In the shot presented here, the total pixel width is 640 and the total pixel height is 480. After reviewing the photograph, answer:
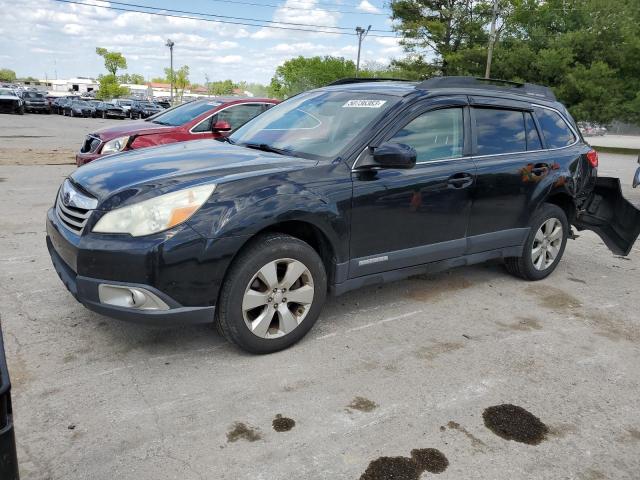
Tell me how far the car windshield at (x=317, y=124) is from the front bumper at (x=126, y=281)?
4.19 feet

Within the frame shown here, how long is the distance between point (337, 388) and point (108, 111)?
42199 millimetres

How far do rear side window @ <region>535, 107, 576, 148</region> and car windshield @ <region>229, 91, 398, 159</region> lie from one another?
1846 millimetres

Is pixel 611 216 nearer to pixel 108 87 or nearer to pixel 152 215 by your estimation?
pixel 152 215

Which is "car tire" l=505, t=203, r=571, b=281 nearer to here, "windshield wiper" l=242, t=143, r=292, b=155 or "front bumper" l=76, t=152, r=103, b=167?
"windshield wiper" l=242, t=143, r=292, b=155

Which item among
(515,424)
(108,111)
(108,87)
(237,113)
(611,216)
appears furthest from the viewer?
(108,87)

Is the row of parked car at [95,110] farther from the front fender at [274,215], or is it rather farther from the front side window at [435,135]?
the front fender at [274,215]

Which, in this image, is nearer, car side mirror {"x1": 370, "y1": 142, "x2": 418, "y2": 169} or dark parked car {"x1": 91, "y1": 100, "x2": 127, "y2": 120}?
car side mirror {"x1": 370, "y1": 142, "x2": 418, "y2": 169}

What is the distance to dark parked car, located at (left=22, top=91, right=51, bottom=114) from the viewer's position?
37.9 metres

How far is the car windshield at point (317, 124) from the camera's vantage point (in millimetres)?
3832

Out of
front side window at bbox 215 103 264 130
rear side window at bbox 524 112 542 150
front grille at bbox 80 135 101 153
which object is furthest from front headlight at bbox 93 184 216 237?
front side window at bbox 215 103 264 130

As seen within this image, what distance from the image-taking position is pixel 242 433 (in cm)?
267

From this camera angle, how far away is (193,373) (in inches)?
127

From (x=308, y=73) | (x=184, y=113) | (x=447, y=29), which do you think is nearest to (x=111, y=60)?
(x=308, y=73)

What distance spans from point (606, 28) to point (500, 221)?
34.2m
